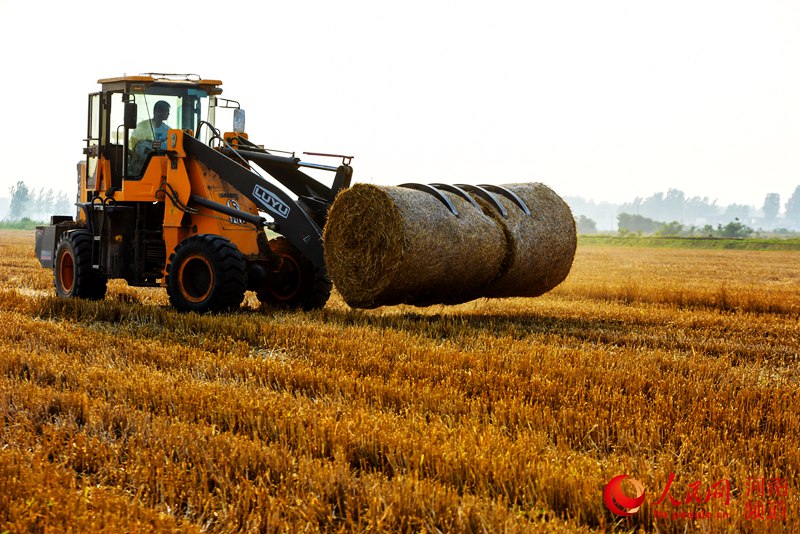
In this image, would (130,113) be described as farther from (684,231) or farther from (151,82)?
(684,231)

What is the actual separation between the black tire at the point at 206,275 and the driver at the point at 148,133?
1674 mm

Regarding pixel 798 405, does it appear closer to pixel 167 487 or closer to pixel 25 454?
pixel 167 487

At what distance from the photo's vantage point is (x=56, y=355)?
23.2ft

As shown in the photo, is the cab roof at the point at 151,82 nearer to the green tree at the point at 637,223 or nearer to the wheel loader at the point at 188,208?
the wheel loader at the point at 188,208

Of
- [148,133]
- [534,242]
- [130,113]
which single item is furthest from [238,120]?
[534,242]

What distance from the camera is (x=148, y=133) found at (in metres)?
11.5

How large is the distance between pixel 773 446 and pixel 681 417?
66 cm

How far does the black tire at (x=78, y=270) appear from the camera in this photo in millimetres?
11461

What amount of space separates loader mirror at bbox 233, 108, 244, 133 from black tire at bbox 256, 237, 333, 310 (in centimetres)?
151

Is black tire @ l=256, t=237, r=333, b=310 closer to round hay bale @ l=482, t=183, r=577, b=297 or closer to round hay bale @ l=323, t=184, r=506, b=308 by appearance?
round hay bale @ l=323, t=184, r=506, b=308

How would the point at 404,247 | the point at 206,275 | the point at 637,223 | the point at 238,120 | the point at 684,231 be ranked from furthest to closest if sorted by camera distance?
1. the point at 637,223
2. the point at 684,231
3. the point at 238,120
4. the point at 206,275
5. the point at 404,247

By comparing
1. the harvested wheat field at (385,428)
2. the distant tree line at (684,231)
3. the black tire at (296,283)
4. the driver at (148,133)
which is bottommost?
the harvested wheat field at (385,428)

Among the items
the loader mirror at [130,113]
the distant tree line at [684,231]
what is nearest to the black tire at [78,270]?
the loader mirror at [130,113]

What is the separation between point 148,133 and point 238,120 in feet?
3.62
